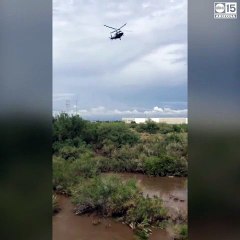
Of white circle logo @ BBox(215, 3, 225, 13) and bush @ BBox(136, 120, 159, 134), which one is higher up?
white circle logo @ BBox(215, 3, 225, 13)

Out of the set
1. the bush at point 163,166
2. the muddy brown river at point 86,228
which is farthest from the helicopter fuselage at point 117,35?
the muddy brown river at point 86,228

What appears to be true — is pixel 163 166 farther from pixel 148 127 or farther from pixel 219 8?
pixel 219 8

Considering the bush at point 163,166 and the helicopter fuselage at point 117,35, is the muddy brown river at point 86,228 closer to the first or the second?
the bush at point 163,166

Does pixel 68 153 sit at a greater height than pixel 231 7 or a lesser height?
lesser

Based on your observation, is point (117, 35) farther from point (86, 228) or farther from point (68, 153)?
point (86, 228)

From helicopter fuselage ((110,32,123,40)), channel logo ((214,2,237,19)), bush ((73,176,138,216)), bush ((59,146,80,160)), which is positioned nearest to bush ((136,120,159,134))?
bush ((73,176,138,216))

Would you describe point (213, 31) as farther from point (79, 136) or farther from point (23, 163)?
point (23, 163)

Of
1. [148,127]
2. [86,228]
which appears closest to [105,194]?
[86,228]

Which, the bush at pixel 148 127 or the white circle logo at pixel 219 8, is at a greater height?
the white circle logo at pixel 219 8

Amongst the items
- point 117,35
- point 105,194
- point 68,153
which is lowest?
point 105,194

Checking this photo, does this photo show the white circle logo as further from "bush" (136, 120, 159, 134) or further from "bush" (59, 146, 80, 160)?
"bush" (59, 146, 80, 160)

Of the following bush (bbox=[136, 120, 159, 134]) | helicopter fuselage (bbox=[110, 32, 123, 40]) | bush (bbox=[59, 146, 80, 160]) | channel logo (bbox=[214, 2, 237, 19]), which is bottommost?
bush (bbox=[59, 146, 80, 160])

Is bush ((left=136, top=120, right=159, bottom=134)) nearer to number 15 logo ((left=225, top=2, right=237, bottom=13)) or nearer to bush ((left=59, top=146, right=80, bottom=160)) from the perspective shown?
bush ((left=59, top=146, right=80, bottom=160))
